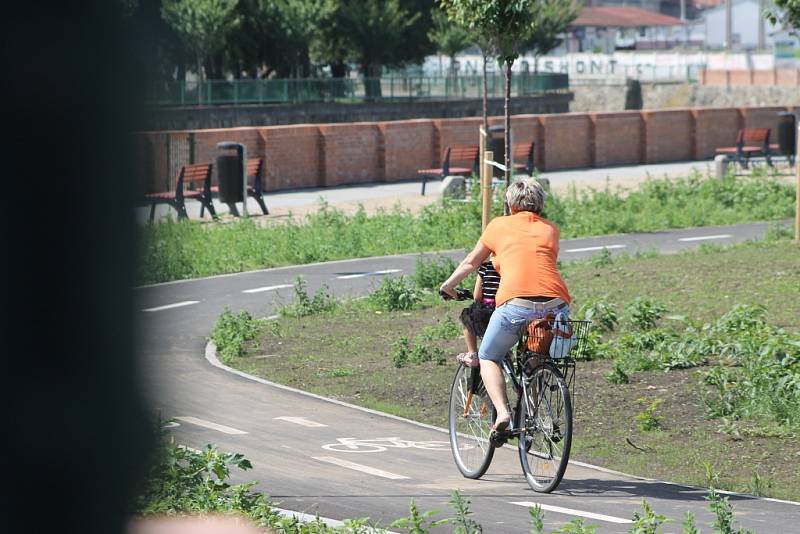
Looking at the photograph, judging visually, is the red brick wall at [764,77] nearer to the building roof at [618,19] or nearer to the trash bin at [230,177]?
the building roof at [618,19]

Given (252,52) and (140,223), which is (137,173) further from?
(252,52)

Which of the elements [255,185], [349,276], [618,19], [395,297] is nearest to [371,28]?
[255,185]

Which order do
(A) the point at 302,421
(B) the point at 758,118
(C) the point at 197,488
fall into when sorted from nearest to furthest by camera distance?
(C) the point at 197,488, (A) the point at 302,421, (B) the point at 758,118

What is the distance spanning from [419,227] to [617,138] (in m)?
20.9

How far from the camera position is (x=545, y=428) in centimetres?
756

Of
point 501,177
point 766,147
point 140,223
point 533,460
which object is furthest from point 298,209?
point 140,223

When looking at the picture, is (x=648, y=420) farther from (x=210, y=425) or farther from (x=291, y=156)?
(x=291, y=156)

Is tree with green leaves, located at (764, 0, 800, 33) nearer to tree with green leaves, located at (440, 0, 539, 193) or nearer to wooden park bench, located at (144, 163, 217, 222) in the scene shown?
tree with green leaves, located at (440, 0, 539, 193)

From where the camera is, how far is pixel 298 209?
93.9 feet

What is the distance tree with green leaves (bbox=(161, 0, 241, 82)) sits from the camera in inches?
2345

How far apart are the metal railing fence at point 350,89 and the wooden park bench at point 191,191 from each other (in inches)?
750

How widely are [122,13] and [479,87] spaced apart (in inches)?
2380

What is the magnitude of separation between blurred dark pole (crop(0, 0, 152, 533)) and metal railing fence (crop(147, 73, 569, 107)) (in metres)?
42.1

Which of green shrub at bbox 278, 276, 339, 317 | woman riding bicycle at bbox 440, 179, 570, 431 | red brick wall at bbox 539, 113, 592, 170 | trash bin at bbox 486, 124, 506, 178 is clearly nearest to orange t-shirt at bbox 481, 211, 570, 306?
woman riding bicycle at bbox 440, 179, 570, 431
